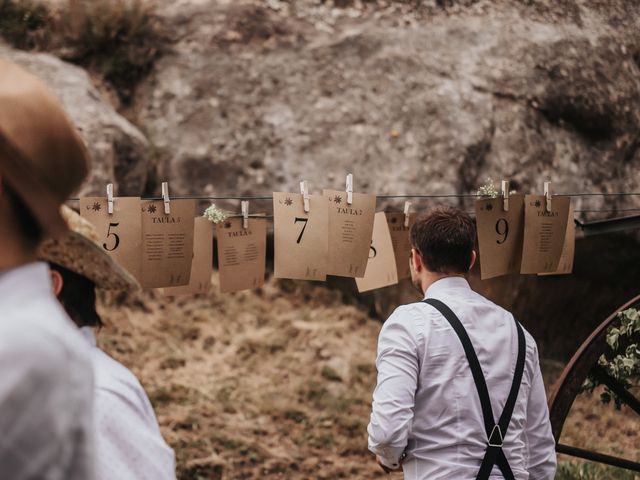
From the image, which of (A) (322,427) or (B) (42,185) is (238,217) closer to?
(B) (42,185)

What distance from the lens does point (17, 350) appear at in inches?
30.0

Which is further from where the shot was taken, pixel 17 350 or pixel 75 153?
pixel 75 153

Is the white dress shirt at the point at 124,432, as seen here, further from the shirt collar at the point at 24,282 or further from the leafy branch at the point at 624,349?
the leafy branch at the point at 624,349

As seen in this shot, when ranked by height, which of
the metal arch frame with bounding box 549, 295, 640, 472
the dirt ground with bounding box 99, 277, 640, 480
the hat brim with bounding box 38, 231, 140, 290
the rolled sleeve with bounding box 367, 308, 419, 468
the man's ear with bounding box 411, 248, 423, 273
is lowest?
the dirt ground with bounding box 99, 277, 640, 480

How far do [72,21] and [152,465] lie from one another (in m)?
5.37

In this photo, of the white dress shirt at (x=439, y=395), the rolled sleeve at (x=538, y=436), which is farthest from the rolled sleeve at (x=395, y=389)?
the rolled sleeve at (x=538, y=436)

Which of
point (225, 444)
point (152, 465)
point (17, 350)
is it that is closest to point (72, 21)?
point (225, 444)

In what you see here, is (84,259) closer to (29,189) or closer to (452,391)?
(29,189)

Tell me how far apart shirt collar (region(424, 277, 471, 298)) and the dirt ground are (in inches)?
116

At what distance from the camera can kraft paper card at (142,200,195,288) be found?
9.43 ft

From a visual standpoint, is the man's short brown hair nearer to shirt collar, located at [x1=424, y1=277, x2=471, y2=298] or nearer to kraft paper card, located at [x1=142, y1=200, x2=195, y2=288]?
shirt collar, located at [x1=424, y1=277, x2=471, y2=298]

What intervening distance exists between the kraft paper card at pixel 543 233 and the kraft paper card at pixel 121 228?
1501 millimetres

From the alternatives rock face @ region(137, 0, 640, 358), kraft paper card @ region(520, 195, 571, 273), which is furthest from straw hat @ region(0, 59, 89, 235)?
rock face @ region(137, 0, 640, 358)

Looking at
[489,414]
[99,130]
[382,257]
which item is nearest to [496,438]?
[489,414]
